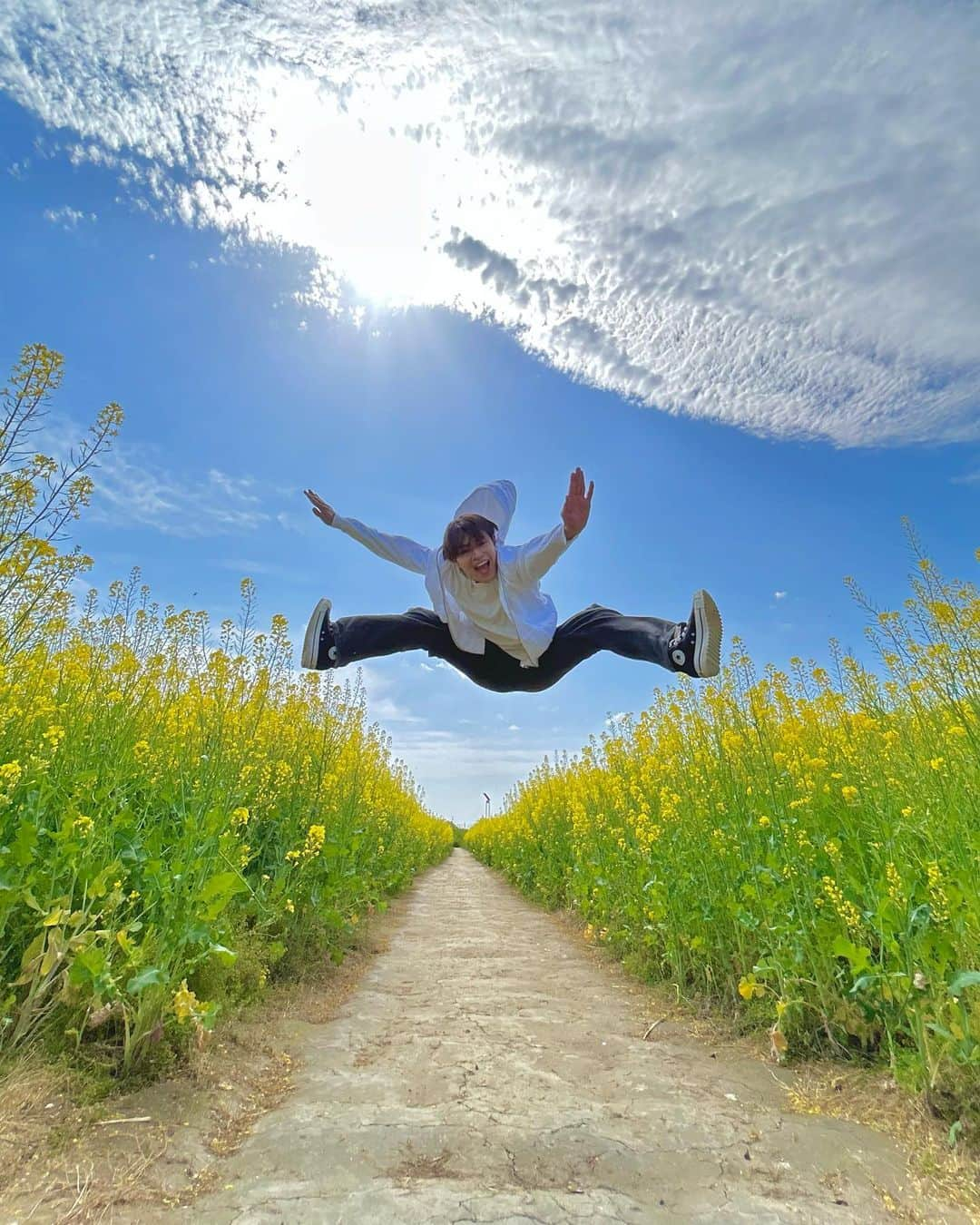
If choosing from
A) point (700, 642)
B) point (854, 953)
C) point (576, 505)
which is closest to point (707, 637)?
point (700, 642)

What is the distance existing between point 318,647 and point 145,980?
2.32 metres

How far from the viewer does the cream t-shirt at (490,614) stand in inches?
186

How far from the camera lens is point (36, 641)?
436 centimetres

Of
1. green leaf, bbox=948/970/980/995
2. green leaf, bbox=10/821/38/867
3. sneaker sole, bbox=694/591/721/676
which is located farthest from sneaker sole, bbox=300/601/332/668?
green leaf, bbox=948/970/980/995

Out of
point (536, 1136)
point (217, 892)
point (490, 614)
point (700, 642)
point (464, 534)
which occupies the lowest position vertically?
point (536, 1136)

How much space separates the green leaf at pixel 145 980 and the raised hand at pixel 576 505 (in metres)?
3.18

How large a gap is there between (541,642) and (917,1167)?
3.07m

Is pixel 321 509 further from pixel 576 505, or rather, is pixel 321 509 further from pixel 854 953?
pixel 854 953

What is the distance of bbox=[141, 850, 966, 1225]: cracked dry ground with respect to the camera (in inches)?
100

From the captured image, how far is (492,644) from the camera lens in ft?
16.3

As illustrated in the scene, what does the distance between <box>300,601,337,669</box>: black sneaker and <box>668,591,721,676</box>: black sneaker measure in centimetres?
230

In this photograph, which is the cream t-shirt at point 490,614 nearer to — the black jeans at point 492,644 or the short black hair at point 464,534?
the black jeans at point 492,644

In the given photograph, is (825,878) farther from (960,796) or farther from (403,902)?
(403,902)

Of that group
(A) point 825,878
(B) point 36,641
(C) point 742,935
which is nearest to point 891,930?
(A) point 825,878
